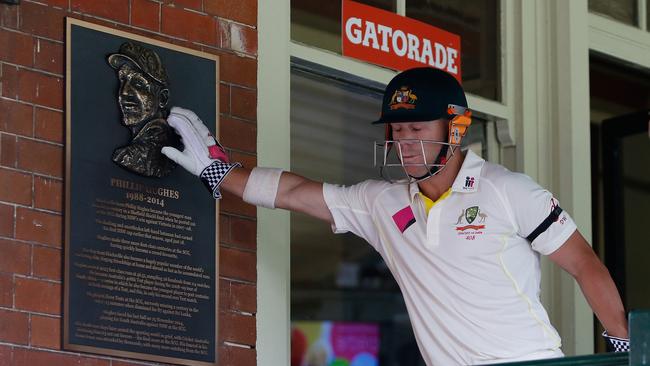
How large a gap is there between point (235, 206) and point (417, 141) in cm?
74

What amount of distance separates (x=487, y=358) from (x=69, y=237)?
136cm

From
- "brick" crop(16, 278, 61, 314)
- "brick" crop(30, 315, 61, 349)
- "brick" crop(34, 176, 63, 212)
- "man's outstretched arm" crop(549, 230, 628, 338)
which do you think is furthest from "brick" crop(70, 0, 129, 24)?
"man's outstretched arm" crop(549, 230, 628, 338)

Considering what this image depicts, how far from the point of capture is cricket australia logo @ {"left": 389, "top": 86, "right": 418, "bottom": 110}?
15.2 ft

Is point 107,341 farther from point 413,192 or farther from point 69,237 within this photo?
point 413,192

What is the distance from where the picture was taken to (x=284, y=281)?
5098mm

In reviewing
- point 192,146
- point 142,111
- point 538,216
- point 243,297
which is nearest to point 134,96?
point 142,111

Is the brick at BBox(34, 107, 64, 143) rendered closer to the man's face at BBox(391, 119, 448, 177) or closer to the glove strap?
the glove strap

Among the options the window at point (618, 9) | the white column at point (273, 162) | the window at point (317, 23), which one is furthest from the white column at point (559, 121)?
the white column at point (273, 162)

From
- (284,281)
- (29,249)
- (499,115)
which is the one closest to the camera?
(29,249)

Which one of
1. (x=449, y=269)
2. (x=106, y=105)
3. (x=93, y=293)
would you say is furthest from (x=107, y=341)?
(x=449, y=269)

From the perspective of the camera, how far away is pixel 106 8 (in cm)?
466

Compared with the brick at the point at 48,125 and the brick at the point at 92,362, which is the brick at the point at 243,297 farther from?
the brick at the point at 48,125

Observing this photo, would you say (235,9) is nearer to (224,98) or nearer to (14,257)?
(224,98)

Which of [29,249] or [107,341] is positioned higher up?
[29,249]
